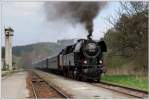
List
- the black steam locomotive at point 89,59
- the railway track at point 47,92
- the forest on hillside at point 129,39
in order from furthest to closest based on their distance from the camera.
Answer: the forest on hillside at point 129,39
the black steam locomotive at point 89,59
the railway track at point 47,92

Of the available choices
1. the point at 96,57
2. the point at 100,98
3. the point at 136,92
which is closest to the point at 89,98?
the point at 100,98

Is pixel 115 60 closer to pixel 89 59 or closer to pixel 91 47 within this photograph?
pixel 89 59

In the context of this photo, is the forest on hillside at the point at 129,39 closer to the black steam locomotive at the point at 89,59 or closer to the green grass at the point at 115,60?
the green grass at the point at 115,60

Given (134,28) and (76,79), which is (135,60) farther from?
(76,79)

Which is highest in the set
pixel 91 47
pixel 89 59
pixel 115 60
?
pixel 91 47

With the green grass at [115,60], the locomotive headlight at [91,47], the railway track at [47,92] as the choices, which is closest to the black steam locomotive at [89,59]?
the locomotive headlight at [91,47]

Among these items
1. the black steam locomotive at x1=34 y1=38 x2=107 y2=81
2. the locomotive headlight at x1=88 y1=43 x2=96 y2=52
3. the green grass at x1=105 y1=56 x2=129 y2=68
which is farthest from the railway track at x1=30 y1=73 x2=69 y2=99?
the green grass at x1=105 y1=56 x2=129 y2=68

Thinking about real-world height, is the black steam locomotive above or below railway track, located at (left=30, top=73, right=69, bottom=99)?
above

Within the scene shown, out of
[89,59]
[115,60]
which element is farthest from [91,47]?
[115,60]

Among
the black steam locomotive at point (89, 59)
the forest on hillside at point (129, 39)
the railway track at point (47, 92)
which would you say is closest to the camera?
the railway track at point (47, 92)

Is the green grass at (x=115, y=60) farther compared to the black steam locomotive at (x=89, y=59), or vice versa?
the green grass at (x=115, y=60)

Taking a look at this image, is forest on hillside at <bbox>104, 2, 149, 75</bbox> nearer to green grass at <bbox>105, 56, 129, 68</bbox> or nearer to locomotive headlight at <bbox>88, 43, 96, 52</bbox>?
green grass at <bbox>105, 56, 129, 68</bbox>

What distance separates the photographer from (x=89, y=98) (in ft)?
54.0

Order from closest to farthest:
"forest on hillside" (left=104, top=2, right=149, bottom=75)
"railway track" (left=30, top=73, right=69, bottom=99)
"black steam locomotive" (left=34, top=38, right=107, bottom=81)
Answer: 1. "railway track" (left=30, top=73, right=69, bottom=99)
2. "black steam locomotive" (left=34, top=38, right=107, bottom=81)
3. "forest on hillside" (left=104, top=2, right=149, bottom=75)
